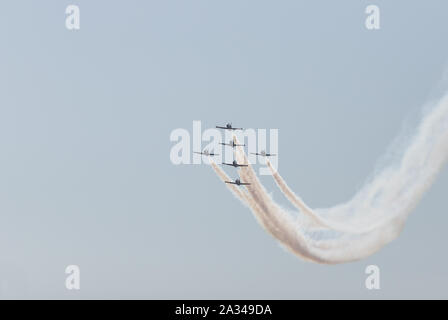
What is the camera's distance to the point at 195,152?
187 ft

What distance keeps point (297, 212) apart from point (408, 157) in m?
6.89

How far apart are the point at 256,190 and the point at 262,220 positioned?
173 centimetres

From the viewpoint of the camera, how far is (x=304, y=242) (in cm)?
5628

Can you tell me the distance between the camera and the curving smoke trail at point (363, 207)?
54.6m

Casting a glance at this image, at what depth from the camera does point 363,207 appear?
185 ft

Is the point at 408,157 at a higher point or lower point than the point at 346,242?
higher

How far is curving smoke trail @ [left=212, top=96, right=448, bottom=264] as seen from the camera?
179 feet
